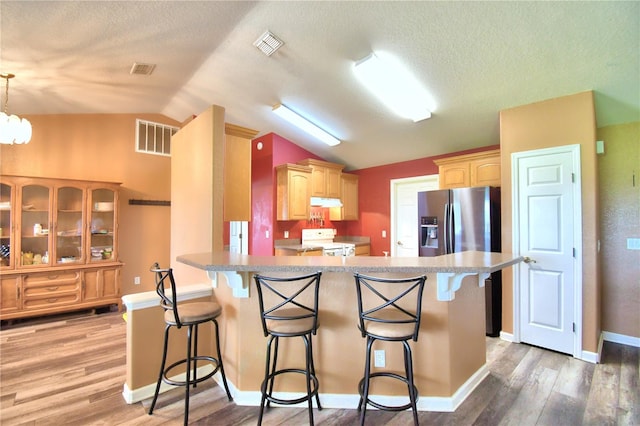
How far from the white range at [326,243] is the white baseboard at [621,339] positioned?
11.3ft

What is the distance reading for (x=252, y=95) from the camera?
4.06 metres

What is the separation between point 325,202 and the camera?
214 inches

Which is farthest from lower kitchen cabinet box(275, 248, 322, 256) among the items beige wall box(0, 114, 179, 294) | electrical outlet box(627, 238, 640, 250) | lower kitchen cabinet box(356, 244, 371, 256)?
electrical outlet box(627, 238, 640, 250)

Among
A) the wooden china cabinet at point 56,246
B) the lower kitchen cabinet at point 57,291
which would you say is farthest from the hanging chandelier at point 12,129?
the lower kitchen cabinet at point 57,291

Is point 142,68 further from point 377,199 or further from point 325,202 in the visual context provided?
point 377,199

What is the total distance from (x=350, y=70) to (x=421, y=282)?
2479mm

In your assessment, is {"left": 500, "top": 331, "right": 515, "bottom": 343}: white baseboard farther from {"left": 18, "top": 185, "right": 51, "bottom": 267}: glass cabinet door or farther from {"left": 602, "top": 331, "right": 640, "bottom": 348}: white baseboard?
{"left": 18, "top": 185, "right": 51, "bottom": 267}: glass cabinet door

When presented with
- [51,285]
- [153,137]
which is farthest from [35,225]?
[153,137]

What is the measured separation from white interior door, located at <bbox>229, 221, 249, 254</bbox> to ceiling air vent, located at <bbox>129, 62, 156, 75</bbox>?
9.80 ft

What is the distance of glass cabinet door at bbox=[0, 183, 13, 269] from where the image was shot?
371cm

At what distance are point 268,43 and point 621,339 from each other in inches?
193

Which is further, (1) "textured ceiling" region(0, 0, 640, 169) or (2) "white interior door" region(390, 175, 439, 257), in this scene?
(2) "white interior door" region(390, 175, 439, 257)

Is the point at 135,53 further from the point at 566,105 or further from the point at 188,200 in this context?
the point at 566,105

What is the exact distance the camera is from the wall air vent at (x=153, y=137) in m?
4.93
